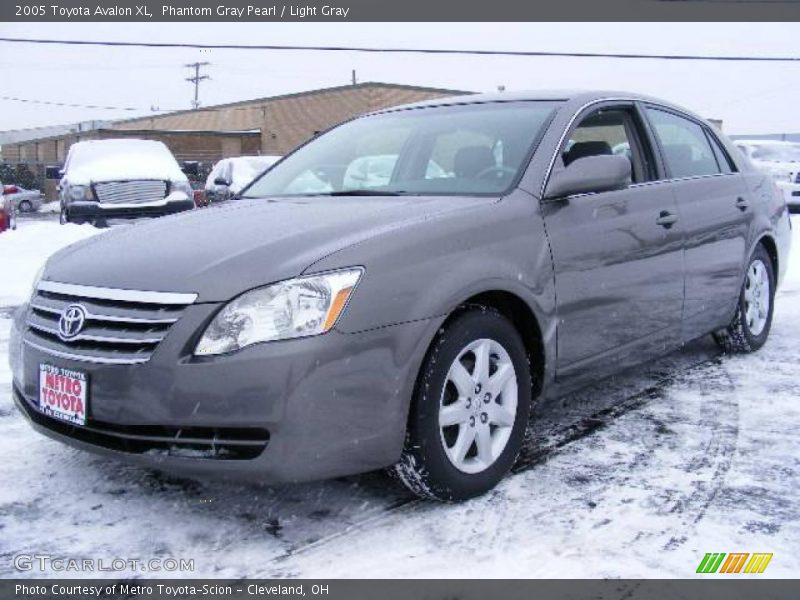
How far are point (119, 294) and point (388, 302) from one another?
86cm

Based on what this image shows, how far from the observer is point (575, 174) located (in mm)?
3312

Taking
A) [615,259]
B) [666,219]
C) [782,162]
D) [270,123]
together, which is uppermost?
[270,123]

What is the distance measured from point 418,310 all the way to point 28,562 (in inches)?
55.5

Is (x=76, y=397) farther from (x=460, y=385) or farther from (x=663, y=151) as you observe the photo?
(x=663, y=151)

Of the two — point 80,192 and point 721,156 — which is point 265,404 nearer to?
point 721,156

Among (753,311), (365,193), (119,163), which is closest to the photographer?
(365,193)

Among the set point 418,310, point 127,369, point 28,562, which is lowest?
point 28,562

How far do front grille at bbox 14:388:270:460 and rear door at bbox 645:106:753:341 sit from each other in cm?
249

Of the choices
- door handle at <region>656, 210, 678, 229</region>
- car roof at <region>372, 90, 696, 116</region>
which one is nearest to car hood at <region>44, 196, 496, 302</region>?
car roof at <region>372, 90, 696, 116</region>

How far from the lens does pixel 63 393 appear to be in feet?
8.91

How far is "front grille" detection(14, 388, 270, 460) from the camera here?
2.50 meters

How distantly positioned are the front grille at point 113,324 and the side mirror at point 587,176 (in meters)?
1.54

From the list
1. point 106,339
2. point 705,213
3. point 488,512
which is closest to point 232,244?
point 106,339

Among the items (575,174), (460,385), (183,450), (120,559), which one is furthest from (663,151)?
(120,559)
